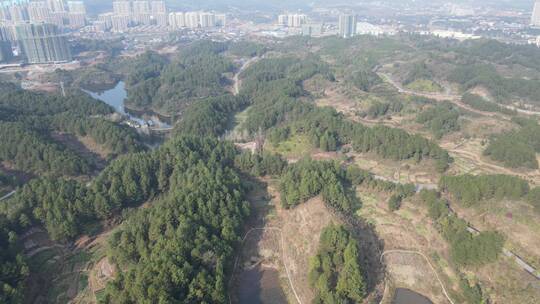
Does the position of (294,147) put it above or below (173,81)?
below

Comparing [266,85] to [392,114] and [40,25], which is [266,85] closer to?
[392,114]

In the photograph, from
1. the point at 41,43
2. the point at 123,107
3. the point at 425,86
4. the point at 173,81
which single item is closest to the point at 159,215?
the point at 123,107

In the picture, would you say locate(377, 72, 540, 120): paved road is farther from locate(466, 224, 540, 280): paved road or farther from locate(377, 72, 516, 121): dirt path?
locate(466, 224, 540, 280): paved road

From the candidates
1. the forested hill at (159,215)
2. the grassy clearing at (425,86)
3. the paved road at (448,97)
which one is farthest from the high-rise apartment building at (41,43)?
the grassy clearing at (425,86)

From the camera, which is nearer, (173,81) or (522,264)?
(522,264)

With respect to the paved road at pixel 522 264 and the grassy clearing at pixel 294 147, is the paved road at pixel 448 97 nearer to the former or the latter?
the grassy clearing at pixel 294 147

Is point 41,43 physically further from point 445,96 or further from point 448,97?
point 448,97
